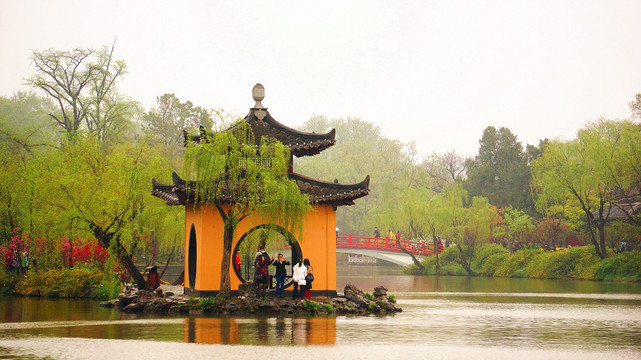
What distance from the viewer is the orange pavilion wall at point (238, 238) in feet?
69.5

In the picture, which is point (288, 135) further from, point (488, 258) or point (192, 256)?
point (488, 258)

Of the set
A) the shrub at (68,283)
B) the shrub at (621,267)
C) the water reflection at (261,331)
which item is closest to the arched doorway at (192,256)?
the water reflection at (261,331)

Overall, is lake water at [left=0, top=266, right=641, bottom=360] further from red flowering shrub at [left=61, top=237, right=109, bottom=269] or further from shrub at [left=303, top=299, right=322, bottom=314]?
red flowering shrub at [left=61, top=237, right=109, bottom=269]

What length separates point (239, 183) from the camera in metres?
20.8

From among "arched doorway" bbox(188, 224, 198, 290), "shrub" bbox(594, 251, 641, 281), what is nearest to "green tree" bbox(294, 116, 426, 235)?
"shrub" bbox(594, 251, 641, 281)

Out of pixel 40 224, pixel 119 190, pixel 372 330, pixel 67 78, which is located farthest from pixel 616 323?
pixel 67 78

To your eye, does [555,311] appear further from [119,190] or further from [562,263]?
[562,263]

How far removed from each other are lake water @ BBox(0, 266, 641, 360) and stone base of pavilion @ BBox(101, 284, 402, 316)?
857 mm

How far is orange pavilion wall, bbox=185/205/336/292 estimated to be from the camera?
21188 mm

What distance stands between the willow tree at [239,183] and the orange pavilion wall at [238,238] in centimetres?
58

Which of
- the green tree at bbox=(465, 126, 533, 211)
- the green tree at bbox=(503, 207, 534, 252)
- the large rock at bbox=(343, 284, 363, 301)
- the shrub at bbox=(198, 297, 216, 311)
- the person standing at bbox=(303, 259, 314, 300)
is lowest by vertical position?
the shrub at bbox=(198, 297, 216, 311)

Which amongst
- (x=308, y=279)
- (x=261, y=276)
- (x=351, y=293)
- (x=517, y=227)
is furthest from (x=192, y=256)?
(x=517, y=227)

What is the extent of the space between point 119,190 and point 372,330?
12191mm

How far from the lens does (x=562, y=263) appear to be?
4338 cm
